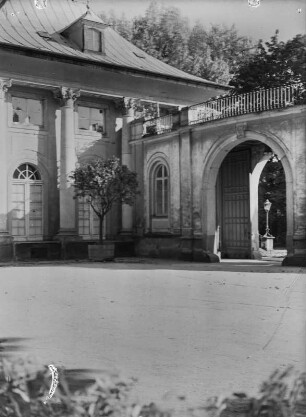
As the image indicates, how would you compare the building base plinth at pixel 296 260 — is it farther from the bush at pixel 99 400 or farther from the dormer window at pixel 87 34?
the bush at pixel 99 400

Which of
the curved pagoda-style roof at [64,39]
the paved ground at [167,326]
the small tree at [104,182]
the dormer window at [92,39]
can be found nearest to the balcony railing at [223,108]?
the curved pagoda-style roof at [64,39]

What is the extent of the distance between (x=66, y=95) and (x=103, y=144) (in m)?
2.64

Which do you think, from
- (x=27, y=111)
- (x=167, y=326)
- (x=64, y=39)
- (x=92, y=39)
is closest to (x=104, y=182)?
(x=27, y=111)

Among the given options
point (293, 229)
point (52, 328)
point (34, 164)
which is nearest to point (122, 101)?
point (34, 164)

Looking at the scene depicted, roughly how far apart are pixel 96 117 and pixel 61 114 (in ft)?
6.04

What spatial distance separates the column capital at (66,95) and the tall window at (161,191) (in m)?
4.07

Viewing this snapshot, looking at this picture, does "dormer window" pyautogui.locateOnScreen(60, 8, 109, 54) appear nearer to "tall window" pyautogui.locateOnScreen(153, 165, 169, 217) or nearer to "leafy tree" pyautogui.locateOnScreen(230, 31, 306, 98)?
"tall window" pyautogui.locateOnScreen(153, 165, 169, 217)

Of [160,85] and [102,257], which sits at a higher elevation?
[160,85]

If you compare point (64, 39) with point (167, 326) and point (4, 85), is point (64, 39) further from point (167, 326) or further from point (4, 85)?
point (167, 326)

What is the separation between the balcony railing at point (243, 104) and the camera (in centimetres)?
1655

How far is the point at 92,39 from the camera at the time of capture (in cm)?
2170

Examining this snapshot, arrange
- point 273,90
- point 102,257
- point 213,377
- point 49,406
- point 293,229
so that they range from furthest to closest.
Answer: point 102,257
point 273,90
point 293,229
point 213,377
point 49,406

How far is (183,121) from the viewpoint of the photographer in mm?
19297

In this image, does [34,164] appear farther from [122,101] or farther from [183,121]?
[183,121]
